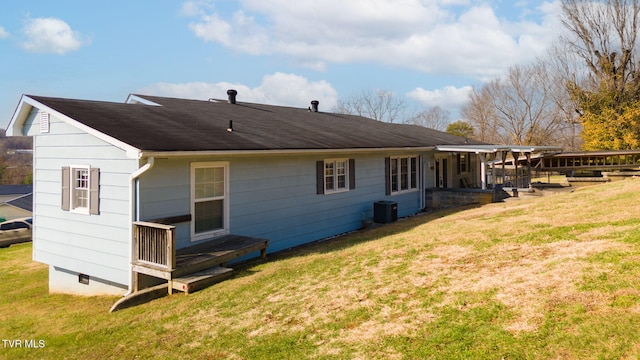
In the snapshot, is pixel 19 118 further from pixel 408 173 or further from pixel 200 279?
pixel 408 173

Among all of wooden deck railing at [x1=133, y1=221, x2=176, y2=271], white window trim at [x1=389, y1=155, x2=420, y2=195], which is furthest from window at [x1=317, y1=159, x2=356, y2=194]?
wooden deck railing at [x1=133, y1=221, x2=176, y2=271]


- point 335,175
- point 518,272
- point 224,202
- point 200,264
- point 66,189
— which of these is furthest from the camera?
point 335,175

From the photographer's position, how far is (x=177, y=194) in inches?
349

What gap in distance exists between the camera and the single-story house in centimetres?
843

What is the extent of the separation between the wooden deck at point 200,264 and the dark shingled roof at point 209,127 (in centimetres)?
207

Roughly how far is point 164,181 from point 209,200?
1.24m

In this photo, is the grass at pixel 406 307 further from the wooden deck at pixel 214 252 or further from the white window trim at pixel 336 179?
the white window trim at pixel 336 179

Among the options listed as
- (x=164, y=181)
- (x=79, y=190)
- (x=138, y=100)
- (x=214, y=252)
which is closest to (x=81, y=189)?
(x=79, y=190)

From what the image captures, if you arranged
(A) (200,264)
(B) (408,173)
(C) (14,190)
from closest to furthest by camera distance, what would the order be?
1. (A) (200,264)
2. (B) (408,173)
3. (C) (14,190)

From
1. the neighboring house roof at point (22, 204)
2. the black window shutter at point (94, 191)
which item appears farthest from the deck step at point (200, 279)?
the neighboring house roof at point (22, 204)

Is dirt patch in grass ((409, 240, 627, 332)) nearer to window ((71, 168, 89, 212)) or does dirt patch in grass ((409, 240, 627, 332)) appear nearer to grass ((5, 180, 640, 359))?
grass ((5, 180, 640, 359))

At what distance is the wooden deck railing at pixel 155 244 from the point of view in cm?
764

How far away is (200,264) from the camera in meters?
8.20

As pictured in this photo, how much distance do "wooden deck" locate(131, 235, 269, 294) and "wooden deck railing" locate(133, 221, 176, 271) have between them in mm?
90
